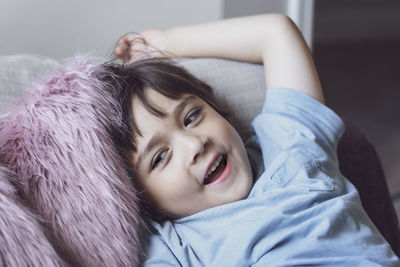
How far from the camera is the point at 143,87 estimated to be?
935mm

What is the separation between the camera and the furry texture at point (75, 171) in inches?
32.0

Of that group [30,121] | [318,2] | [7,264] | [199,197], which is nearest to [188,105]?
[199,197]

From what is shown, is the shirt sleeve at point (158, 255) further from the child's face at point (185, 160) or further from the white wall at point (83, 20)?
the white wall at point (83, 20)

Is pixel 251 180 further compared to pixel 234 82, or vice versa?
pixel 234 82

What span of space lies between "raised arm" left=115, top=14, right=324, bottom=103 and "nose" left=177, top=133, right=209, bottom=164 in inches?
9.1

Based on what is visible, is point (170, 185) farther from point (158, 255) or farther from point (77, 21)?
point (77, 21)

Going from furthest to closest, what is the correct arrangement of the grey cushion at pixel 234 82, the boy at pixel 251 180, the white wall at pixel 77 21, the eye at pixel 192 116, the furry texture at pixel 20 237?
1. the white wall at pixel 77 21
2. the grey cushion at pixel 234 82
3. the eye at pixel 192 116
4. the boy at pixel 251 180
5. the furry texture at pixel 20 237

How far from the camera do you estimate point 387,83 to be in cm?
288

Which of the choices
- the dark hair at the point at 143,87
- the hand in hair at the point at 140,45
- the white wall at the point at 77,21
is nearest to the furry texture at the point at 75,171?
the dark hair at the point at 143,87

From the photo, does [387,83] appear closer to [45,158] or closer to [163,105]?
[163,105]

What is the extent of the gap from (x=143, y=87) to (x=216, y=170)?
0.19 m

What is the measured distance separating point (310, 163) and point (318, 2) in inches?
131

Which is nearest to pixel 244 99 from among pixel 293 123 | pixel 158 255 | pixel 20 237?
pixel 293 123

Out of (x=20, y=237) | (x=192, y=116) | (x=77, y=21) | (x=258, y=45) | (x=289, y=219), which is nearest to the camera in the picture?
(x=20, y=237)
